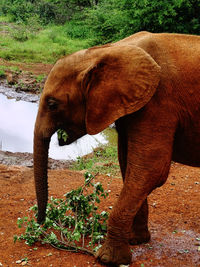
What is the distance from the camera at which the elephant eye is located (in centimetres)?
396

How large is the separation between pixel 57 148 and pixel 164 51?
23.0 ft

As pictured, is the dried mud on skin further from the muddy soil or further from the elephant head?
the elephant head

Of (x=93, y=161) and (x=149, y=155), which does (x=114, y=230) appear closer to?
(x=149, y=155)

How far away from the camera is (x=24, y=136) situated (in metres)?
11.5

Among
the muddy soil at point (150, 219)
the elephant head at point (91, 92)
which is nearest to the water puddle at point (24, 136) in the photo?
the muddy soil at point (150, 219)

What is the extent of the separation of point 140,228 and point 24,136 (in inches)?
300

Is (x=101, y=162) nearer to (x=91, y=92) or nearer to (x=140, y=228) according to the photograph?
(x=140, y=228)

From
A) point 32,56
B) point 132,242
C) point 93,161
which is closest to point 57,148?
point 93,161

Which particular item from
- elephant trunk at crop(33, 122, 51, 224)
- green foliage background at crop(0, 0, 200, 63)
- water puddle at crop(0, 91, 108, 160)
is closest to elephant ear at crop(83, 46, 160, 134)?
elephant trunk at crop(33, 122, 51, 224)

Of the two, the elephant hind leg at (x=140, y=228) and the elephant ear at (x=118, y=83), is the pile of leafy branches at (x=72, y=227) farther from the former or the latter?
the elephant ear at (x=118, y=83)

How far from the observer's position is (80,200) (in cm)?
470

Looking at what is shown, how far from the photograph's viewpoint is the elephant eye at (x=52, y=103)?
13.0 ft

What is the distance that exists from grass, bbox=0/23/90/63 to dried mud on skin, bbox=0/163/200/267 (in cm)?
1486

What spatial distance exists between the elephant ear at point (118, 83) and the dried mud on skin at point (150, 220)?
1.47 meters
